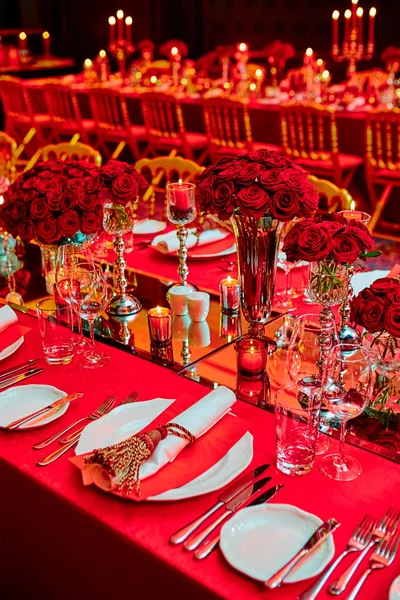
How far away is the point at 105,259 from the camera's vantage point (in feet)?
8.46

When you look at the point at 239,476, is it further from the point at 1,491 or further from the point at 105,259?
the point at 105,259

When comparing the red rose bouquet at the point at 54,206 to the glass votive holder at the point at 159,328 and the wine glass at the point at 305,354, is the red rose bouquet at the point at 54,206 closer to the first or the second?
the glass votive holder at the point at 159,328

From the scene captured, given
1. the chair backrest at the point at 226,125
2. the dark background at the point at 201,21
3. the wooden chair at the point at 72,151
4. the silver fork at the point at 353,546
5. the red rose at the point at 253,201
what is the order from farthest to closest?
the dark background at the point at 201,21, the chair backrest at the point at 226,125, the wooden chair at the point at 72,151, the red rose at the point at 253,201, the silver fork at the point at 353,546

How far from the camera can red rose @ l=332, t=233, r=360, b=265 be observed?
1528mm

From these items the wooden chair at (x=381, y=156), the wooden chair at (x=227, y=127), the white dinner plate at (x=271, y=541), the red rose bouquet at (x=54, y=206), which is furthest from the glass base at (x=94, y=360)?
the wooden chair at (x=227, y=127)

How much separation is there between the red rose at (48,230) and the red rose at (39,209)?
0.06 feet

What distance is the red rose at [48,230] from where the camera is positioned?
6.45ft

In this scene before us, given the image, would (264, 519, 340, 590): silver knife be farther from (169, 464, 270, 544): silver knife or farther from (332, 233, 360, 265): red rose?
(332, 233, 360, 265): red rose

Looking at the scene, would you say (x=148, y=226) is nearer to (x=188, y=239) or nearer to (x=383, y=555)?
(x=188, y=239)


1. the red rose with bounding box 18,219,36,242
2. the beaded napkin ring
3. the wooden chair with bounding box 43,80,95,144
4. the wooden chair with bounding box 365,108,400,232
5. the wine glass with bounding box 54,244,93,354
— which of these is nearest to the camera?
the beaded napkin ring

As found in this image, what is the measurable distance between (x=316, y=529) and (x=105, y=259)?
1599 millimetres

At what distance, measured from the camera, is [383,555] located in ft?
3.63

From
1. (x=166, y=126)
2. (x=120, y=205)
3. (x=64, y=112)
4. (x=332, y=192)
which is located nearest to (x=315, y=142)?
(x=166, y=126)

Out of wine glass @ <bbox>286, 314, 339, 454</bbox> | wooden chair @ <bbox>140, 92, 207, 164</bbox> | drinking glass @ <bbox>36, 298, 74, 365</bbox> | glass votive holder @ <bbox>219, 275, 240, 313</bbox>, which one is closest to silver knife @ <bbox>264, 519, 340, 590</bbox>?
wine glass @ <bbox>286, 314, 339, 454</bbox>
